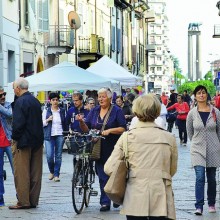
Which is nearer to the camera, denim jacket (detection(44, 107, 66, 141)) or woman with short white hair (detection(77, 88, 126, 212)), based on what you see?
woman with short white hair (detection(77, 88, 126, 212))

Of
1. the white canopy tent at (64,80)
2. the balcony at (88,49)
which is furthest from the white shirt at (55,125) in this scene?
the balcony at (88,49)

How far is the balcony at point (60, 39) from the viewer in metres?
37.9

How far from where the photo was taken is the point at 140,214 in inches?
295

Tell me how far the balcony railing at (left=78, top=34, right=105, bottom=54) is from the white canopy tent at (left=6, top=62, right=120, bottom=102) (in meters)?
21.8

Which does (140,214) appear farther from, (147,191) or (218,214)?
(218,214)

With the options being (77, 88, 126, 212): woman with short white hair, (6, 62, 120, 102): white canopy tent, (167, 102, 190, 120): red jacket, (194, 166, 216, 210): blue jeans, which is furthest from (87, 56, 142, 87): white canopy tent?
(194, 166, 216, 210): blue jeans

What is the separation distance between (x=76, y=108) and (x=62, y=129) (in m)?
0.50

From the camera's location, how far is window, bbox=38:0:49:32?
35.5 m

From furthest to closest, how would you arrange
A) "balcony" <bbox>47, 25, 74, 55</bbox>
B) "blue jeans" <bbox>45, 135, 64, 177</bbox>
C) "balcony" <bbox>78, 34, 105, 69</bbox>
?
"balcony" <bbox>78, 34, 105, 69</bbox> → "balcony" <bbox>47, 25, 74, 55</bbox> → "blue jeans" <bbox>45, 135, 64, 177</bbox>

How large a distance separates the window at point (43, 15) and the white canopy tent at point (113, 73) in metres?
4.58

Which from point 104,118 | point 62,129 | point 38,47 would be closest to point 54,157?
point 62,129

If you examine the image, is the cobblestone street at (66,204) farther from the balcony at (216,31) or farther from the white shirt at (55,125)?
the balcony at (216,31)

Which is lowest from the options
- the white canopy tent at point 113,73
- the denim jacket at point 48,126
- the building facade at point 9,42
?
the denim jacket at point 48,126

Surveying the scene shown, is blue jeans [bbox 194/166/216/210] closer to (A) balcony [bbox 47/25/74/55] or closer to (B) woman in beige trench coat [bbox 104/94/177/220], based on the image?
(B) woman in beige trench coat [bbox 104/94/177/220]
